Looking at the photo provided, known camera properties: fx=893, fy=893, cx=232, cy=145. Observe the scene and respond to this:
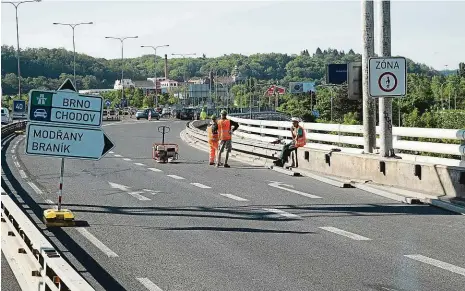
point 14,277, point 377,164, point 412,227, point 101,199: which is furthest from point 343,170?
point 14,277

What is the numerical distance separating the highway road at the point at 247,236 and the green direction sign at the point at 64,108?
1.65 m

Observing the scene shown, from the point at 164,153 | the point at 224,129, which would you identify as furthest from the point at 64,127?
the point at 164,153

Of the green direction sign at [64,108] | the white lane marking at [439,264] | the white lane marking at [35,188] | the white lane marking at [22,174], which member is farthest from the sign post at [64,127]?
the white lane marking at [22,174]

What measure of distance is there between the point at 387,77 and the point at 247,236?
7.46 meters

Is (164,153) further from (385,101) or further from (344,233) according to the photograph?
(344,233)

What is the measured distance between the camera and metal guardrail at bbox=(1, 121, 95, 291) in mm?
7820

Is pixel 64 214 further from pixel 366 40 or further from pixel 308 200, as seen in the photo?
pixel 366 40

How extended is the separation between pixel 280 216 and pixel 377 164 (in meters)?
5.22

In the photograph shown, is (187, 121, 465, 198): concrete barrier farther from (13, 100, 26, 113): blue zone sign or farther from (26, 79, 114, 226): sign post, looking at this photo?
(13, 100, 26, 113): blue zone sign

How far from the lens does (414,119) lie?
121m

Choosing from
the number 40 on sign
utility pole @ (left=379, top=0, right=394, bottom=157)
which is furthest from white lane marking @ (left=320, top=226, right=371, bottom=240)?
utility pole @ (left=379, top=0, right=394, bottom=157)

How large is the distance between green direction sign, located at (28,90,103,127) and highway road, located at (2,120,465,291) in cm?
165

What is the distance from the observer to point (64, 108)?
14.3 m

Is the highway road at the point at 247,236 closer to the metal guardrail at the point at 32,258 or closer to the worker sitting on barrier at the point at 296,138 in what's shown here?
the metal guardrail at the point at 32,258
